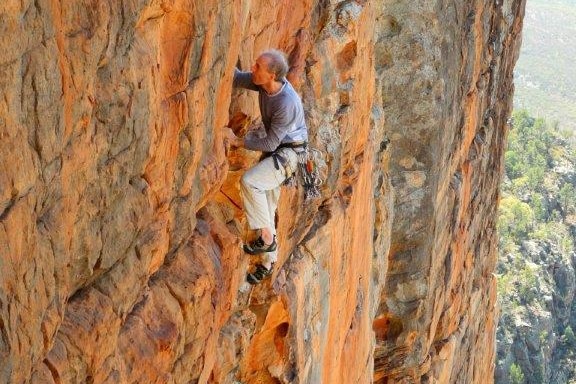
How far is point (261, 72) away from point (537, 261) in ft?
200

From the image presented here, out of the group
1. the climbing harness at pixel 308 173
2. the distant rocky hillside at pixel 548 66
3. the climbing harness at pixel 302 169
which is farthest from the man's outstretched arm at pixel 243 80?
the distant rocky hillside at pixel 548 66

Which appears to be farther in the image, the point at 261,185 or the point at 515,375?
the point at 515,375

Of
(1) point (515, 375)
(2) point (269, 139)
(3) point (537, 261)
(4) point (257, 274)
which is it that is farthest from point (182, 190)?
(3) point (537, 261)

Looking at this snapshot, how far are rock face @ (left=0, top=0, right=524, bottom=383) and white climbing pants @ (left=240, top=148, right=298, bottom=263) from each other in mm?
247

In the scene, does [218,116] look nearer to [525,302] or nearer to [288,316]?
[288,316]

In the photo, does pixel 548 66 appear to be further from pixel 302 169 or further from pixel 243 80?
pixel 243 80

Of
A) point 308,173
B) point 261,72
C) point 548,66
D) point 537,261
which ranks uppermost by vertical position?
point 261,72

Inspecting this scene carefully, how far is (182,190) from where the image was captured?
7.53 metres

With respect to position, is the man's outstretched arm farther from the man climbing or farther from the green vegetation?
the green vegetation

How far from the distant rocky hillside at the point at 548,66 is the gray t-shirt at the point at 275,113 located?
123 metres

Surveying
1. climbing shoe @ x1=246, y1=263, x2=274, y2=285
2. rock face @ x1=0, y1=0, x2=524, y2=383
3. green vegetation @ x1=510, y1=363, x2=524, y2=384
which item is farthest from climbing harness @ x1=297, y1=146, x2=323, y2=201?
green vegetation @ x1=510, y1=363, x2=524, y2=384

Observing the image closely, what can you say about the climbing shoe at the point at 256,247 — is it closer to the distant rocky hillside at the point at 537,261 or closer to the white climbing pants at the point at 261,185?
the white climbing pants at the point at 261,185

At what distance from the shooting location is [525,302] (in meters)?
59.1

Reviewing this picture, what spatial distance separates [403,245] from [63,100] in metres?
14.4
